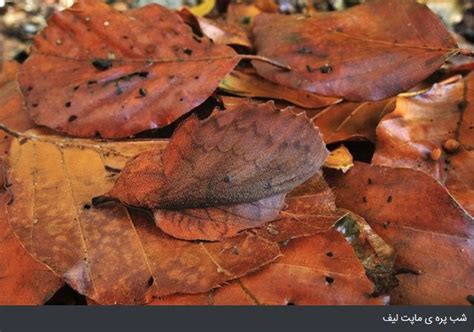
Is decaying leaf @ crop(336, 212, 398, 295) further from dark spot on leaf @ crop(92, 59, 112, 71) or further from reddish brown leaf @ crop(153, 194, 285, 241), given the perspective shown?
dark spot on leaf @ crop(92, 59, 112, 71)

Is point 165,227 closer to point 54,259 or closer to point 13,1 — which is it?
point 54,259

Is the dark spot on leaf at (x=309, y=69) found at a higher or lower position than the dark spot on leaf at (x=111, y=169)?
higher

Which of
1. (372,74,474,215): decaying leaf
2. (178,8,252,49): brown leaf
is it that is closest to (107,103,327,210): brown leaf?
(372,74,474,215): decaying leaf

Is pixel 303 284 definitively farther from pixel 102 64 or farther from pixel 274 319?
pixel 102 64

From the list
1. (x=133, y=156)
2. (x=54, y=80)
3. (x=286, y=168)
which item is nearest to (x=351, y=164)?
(x=286, y=168)

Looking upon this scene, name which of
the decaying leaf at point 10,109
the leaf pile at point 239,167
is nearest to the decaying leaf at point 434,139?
the leaf pile at point 239,167

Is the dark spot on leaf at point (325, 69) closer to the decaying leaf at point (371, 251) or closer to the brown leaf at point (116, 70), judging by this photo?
the brown leaf at point (116, 70)
